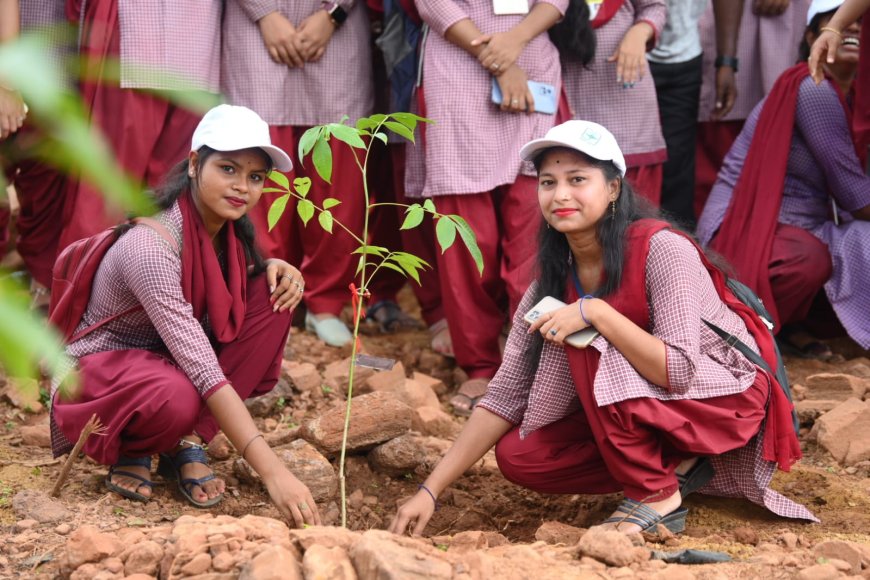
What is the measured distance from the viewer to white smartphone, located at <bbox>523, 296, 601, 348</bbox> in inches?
110

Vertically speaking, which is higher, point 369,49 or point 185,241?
point 369,49

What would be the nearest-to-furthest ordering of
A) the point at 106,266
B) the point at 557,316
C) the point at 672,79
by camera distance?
1. the point at 557,316
2. the point at 106,266
3. the point at 672,79

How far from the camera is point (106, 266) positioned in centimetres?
302

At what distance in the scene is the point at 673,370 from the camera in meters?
2.77

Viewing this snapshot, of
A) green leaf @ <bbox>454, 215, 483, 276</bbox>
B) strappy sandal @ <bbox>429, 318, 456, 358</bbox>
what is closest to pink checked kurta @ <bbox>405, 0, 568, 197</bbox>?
strappy sandal @ <bbox>429, 318, 456, 358</bbox>

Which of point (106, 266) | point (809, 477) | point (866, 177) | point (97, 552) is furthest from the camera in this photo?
point (866, 177)

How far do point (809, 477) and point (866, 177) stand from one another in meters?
1.49

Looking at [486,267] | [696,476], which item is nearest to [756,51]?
[486,267]

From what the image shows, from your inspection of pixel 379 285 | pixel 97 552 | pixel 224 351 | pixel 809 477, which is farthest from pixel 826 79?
pixel 97 552

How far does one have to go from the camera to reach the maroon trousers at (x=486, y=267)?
13.4 feet

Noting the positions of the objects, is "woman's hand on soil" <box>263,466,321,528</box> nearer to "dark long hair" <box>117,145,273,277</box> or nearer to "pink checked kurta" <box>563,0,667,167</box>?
"dark long hair" <box>117,145,273,277</box>

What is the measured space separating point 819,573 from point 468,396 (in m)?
2.00

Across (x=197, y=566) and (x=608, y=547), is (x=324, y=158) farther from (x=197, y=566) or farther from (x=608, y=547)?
(x=608, y=547)

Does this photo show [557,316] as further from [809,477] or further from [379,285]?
[379,285]
